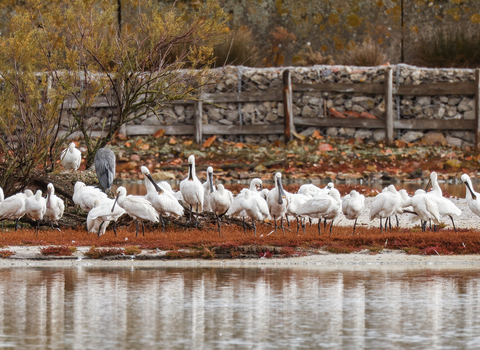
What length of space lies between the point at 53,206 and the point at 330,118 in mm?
17829

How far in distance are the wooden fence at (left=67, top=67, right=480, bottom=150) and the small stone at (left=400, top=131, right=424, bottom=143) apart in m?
0.34

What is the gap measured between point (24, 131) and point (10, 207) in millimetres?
2457

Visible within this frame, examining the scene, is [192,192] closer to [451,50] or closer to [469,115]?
[469,115]

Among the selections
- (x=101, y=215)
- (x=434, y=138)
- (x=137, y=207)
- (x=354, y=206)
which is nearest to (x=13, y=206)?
(x=101, y=215)

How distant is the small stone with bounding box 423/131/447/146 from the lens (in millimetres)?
30469

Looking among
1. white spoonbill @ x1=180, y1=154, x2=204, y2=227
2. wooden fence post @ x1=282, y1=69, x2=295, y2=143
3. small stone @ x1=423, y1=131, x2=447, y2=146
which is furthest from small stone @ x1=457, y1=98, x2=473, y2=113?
white spoonbill @ x1=180, y1=154, x2=204, y2=227

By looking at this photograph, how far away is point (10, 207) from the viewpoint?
1395 centimetres

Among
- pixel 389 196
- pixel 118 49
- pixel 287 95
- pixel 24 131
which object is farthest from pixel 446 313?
pixel 287 95

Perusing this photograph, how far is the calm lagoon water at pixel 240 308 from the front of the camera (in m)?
7.20

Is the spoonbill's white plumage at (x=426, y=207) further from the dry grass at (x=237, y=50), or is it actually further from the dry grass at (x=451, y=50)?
the dry grass at (x=451, y=50)

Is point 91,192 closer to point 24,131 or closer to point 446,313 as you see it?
point 24,131

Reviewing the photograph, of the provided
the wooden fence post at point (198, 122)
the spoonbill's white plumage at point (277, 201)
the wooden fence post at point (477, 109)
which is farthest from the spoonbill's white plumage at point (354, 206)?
the wooden fence post at point (198, 122)

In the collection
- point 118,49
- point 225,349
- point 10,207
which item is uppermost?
point 118,49

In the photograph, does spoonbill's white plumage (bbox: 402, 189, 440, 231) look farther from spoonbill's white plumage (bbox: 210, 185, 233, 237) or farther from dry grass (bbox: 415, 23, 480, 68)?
dry grass (bbox: 415, 23, 480, 68)
